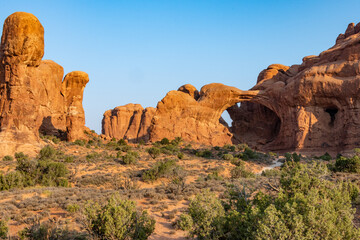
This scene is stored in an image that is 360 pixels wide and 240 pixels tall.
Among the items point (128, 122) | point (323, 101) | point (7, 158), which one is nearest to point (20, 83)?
point (7, 158)

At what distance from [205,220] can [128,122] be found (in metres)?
59.7

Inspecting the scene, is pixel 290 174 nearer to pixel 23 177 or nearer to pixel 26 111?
pixel 23 177

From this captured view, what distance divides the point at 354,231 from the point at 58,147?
2453 centimetres

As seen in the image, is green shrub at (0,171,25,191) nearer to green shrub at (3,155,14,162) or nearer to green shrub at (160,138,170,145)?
green shrub at (3,155,14,162)

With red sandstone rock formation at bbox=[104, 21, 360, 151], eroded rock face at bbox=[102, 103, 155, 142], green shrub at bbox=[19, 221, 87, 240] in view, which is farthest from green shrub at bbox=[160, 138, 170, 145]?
green shrub at bbox=[19, 221, 87, 240]

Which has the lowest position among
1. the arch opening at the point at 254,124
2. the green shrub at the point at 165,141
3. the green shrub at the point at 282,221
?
the green shrub at the point at 165,141

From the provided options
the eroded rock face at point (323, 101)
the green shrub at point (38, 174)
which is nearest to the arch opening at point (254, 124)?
the eroded rock face at point (323, 101)

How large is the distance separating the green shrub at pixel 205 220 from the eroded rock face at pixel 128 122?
5244cm

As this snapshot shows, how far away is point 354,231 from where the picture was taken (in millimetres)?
4953

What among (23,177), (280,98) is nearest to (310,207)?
(23,177)

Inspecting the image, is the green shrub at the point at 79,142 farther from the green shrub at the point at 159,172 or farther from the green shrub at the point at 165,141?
the green shrub at the point at 159,172

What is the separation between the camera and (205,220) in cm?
552

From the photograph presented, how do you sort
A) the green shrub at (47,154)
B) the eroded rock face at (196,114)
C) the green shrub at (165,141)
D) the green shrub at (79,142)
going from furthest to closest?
the eroded rock face at (196,114) < the green shrub at (165,141) < the green shrub at (79,142) < the green shrub at (47,154)

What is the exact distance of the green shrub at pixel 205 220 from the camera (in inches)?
214
